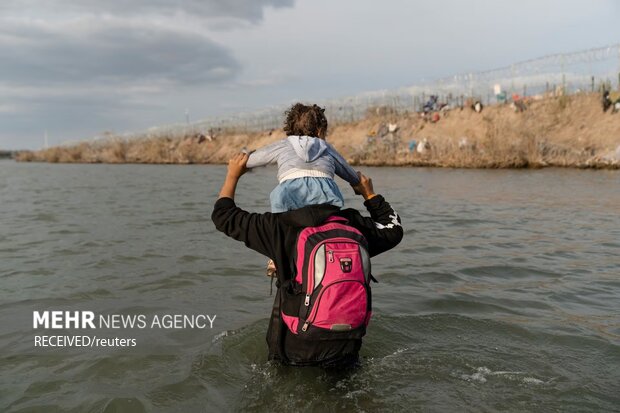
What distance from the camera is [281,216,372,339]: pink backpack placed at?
2.92 m

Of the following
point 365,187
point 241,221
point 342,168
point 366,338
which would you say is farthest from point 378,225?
point 366,338

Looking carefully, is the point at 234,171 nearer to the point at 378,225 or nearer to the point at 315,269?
the point at 315,269

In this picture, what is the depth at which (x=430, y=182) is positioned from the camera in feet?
→ 80.5

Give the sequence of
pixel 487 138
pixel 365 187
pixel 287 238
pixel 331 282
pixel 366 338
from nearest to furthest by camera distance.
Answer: pixel 331 282 < pixel 287 238 < pixel 365 187 < pixel 366 338 < pixel 487 138

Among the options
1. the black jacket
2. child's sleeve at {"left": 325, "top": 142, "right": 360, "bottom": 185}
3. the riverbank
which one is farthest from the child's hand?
the riverbank

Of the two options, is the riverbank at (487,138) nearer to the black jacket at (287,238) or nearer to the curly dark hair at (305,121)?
the black jacket at (287,238)

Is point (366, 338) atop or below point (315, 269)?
below

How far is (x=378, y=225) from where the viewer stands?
137 inches

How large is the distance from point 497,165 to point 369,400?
32864 mm

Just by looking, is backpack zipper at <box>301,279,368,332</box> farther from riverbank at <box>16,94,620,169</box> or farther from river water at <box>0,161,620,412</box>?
riverbank at <box>16,94,620,169</box>

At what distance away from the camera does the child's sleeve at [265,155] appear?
10.7 ft

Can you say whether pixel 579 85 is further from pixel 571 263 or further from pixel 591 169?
pixel 571 263

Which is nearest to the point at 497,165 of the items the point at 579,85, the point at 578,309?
the point at 579,85

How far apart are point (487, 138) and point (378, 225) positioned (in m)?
34.4
